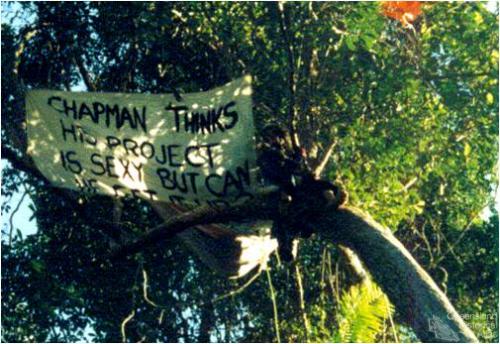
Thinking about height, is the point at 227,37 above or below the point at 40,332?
above

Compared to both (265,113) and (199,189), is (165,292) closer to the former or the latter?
(265,113)

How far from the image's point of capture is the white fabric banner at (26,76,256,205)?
6059 mm

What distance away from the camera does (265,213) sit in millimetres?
6688

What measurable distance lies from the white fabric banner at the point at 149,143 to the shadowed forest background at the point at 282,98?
1301 mm

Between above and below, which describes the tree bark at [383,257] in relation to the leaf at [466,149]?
below

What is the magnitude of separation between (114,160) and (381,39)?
473 cm

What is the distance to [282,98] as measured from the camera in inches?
384

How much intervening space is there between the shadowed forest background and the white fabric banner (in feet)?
4.27

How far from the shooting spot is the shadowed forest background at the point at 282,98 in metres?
9.17

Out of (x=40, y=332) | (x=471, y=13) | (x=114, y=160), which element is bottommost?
(x=40, y=332)

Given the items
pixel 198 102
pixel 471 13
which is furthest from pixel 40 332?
pixel 471 13

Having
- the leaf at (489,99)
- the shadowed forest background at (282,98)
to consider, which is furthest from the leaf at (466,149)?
the leaf at (489,99)

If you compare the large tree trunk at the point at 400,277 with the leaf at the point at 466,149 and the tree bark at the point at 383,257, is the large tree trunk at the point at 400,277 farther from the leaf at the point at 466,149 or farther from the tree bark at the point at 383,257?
the leaf at the point at 466,149

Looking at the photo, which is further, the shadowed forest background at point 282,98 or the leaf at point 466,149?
the leaf at point 466,149
